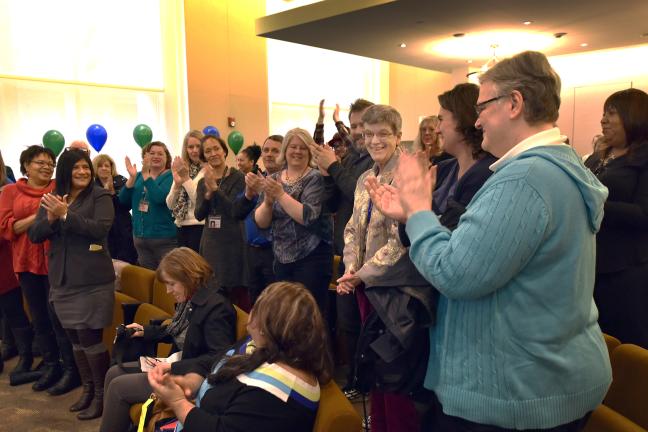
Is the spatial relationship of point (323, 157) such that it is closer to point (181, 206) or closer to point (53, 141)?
point (181, 206)

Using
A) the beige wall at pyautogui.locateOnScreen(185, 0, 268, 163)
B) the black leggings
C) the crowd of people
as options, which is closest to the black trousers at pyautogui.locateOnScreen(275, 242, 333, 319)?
the crowd of people

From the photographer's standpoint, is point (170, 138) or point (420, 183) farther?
point (170, 138)

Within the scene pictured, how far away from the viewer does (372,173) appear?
216 cm

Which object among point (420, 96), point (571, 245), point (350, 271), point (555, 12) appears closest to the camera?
point (571, 245)

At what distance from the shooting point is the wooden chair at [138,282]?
3.34 m

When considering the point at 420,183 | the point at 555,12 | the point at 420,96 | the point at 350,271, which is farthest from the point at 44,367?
the point at 420,96

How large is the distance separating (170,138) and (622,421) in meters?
7.35

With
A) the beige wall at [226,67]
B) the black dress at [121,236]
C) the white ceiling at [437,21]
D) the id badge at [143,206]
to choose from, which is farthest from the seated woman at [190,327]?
the beige wall at [226,67]

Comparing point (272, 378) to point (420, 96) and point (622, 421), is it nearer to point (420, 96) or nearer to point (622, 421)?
point (622, 421)

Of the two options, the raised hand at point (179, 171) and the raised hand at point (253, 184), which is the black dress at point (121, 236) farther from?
the raised hand at point (253, 184)

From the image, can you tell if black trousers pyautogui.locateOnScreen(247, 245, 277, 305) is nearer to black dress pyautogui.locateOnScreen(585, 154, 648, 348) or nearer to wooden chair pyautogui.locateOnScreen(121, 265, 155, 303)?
wooden chair pyautogui.locateOnScreen(121, 265, 155, 303)

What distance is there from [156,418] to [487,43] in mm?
8282

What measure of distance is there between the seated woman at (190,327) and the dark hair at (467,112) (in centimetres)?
125

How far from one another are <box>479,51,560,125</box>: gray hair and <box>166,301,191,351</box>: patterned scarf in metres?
1.74
